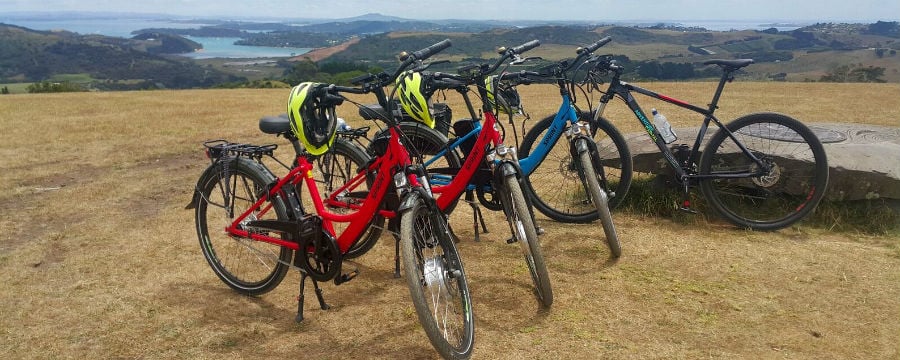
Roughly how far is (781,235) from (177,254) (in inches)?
215

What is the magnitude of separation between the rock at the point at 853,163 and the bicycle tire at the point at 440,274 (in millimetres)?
3315

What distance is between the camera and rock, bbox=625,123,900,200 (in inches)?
208

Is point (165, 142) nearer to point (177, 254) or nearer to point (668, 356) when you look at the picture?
point (177, 254)

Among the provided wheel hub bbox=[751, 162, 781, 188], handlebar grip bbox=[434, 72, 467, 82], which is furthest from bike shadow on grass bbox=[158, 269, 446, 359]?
wheel hub bbox=[751, 162, 781, 188]


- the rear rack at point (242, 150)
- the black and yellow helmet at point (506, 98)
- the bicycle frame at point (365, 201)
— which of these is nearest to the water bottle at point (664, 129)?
the black and yellow helmet at point (506, 98)

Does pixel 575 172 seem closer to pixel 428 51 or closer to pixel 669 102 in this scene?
pixel 669 102

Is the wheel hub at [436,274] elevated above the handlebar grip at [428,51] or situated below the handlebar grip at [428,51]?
below

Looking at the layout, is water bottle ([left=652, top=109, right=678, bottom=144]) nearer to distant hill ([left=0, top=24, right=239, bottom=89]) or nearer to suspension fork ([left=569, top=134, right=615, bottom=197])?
suspension fork ([left=569, top=134, right=615, bottom=197])

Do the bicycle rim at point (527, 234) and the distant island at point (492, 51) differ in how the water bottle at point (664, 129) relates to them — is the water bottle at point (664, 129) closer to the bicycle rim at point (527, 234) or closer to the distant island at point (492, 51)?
the distant island at point (492, 51)

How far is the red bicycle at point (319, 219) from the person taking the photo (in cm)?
321

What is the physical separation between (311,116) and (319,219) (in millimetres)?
672

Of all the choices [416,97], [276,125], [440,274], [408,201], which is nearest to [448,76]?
[416,97]

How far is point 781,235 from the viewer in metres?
5.22

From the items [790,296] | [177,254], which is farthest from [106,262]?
[790,296]
